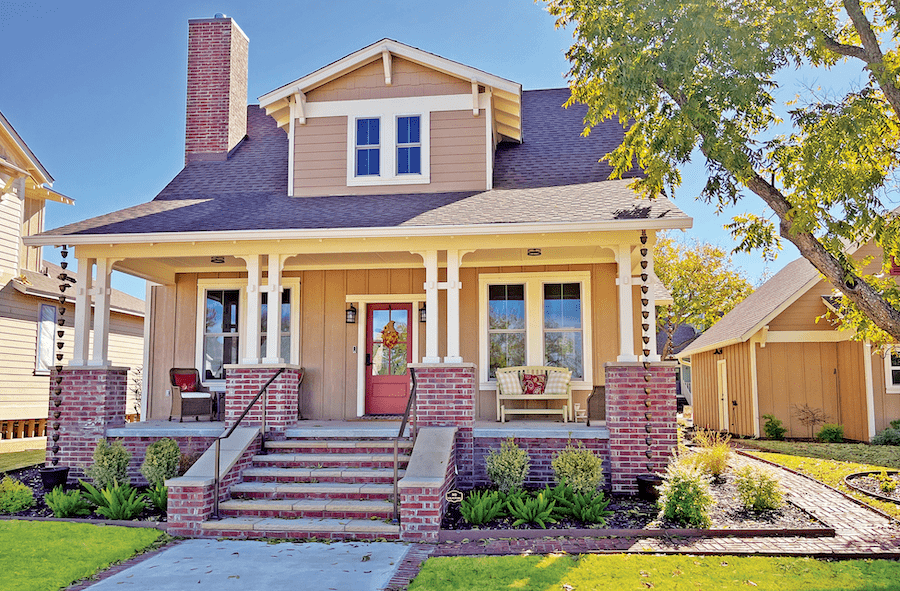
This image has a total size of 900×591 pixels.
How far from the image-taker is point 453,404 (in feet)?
31.0

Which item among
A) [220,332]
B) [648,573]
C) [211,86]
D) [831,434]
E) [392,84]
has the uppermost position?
[211,86]

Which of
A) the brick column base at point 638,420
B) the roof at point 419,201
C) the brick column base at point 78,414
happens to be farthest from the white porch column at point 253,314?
the brick column base at point 638,420

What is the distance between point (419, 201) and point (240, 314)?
3.80m

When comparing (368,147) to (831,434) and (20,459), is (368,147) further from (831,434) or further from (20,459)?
(831,434)

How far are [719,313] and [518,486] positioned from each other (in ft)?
77.6

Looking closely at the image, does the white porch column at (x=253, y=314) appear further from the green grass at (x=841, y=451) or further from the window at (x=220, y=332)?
the green grass at (x=841, y=451)

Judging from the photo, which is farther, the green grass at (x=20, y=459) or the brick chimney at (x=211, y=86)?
the brick chimney at (x=211, y=86)

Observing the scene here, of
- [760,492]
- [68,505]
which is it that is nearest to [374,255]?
[68,505]

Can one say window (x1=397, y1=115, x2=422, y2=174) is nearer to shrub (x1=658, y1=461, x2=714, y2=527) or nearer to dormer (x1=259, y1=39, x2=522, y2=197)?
dormer (x1=259, y1=39, x2=522, y2=197)

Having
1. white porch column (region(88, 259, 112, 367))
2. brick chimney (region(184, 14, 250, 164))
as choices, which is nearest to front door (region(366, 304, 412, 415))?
white porch column (region(88, 259, 112, 367))

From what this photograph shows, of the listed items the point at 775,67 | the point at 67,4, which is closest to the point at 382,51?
the point at 775,67

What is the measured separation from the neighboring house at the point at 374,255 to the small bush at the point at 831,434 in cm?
725

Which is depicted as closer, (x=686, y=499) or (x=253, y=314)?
(x=686, y=499)

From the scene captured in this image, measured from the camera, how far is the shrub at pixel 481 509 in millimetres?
7652
